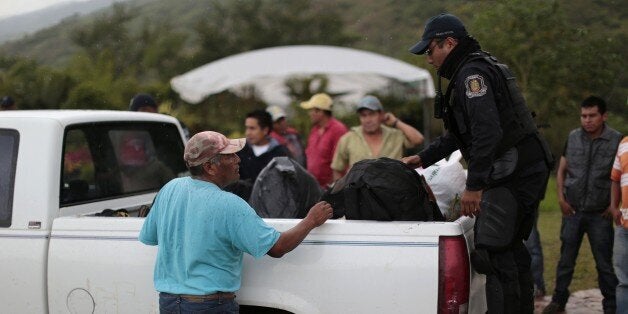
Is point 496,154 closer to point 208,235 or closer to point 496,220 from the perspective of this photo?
point 496,220

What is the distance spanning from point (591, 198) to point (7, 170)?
442cm

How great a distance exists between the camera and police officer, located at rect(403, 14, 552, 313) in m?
3.92

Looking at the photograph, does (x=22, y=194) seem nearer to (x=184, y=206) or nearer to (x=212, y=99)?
(x=184, y=206)

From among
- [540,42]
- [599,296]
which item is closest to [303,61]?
[540,42]

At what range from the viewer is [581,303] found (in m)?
7.29

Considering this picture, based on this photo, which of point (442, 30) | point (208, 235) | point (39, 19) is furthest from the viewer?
point (39, 19)

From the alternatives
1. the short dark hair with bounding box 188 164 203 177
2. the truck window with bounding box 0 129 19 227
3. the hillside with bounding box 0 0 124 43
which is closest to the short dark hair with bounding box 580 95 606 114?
the short dark hair with bounding box 188 164 203 177

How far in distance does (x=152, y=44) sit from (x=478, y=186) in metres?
15.6

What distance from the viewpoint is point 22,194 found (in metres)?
4.32

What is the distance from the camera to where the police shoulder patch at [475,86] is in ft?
13.0

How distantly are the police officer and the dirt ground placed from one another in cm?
293

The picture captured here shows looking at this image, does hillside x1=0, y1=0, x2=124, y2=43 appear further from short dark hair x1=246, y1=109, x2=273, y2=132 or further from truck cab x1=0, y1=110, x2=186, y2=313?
truck cab x1=0, y1=110, x2=186, y2=313

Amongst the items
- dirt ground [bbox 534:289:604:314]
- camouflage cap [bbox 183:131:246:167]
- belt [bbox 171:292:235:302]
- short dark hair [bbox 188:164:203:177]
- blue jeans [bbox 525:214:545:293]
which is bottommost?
dirt ground [bbox 534:289:604:314]

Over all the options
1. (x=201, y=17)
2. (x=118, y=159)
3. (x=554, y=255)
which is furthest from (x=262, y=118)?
(x=201, y=17)
